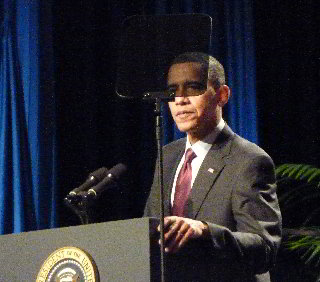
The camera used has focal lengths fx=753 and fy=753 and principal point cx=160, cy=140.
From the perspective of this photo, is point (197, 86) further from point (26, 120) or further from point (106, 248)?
point (26, 120)

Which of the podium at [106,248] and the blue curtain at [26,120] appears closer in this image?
the podium at [106,248]

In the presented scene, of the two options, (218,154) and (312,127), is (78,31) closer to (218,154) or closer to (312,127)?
(312,127)

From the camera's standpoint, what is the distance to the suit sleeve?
2.25 meters

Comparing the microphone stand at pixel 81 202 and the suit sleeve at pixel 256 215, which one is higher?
the microphone stand at pixel 81 202

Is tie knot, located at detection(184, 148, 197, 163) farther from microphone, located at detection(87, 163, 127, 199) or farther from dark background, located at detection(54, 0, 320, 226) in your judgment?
dark background, located at detection(54, 0, 320, 226)

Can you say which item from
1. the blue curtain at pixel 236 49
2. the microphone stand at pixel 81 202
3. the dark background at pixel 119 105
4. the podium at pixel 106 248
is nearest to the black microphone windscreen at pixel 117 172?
the microphone stand at pixel 81 202

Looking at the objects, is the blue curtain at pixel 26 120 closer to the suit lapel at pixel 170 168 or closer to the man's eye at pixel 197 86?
the suit lapel at pixel 170 168

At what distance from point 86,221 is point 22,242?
199 mm

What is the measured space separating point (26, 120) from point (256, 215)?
2.10 metres

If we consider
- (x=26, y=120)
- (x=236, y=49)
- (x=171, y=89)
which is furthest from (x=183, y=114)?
(x=236, y=49)

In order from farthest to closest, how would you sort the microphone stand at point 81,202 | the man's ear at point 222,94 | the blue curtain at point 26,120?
the blue curtain at point 26,120 → the man's ear at point 222,94 → the microphone stand at point 81,202

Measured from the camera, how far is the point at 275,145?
497 cm

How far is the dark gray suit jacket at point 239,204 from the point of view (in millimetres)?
2225

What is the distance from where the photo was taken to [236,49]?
195 inches
